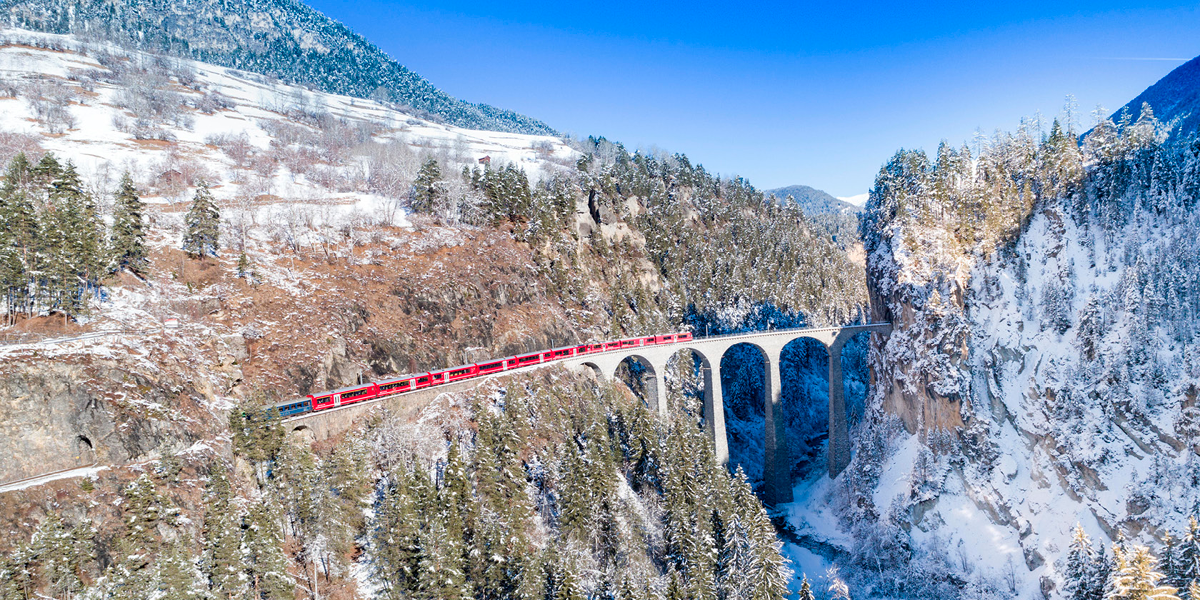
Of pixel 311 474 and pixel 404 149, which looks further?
pixel 404 149

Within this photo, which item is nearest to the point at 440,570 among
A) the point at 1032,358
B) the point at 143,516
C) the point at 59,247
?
the point at 143,516

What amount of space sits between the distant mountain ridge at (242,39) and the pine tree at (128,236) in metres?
136

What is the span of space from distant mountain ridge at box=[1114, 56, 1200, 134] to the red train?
101732mm

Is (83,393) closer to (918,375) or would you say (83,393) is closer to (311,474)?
(311,474)

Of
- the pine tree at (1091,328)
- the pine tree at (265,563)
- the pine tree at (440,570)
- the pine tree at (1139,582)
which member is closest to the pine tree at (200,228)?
the pine tree at (265,563)

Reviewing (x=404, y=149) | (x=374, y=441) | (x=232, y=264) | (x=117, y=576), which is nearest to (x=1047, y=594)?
(x=374, y=441)

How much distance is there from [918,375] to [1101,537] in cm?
1845

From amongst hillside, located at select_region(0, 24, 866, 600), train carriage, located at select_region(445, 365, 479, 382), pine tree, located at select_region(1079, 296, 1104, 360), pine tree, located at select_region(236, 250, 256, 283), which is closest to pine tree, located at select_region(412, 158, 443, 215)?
hillside, located at select_region(0, 24, 866, 600)

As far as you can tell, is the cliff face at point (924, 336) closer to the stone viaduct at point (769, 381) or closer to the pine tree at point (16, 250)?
the stone viaduct at point (769, 381)

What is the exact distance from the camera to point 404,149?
116 m

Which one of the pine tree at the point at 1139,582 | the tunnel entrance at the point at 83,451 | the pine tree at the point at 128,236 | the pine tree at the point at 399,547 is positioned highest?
the pine tree at the point at 128,236

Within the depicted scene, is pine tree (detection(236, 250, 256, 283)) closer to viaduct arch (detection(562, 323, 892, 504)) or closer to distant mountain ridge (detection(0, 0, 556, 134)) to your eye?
viaduct arch (detection(562, 323, 892, 504))

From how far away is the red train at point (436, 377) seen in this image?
1524 inches

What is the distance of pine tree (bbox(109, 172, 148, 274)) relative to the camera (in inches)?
1692
